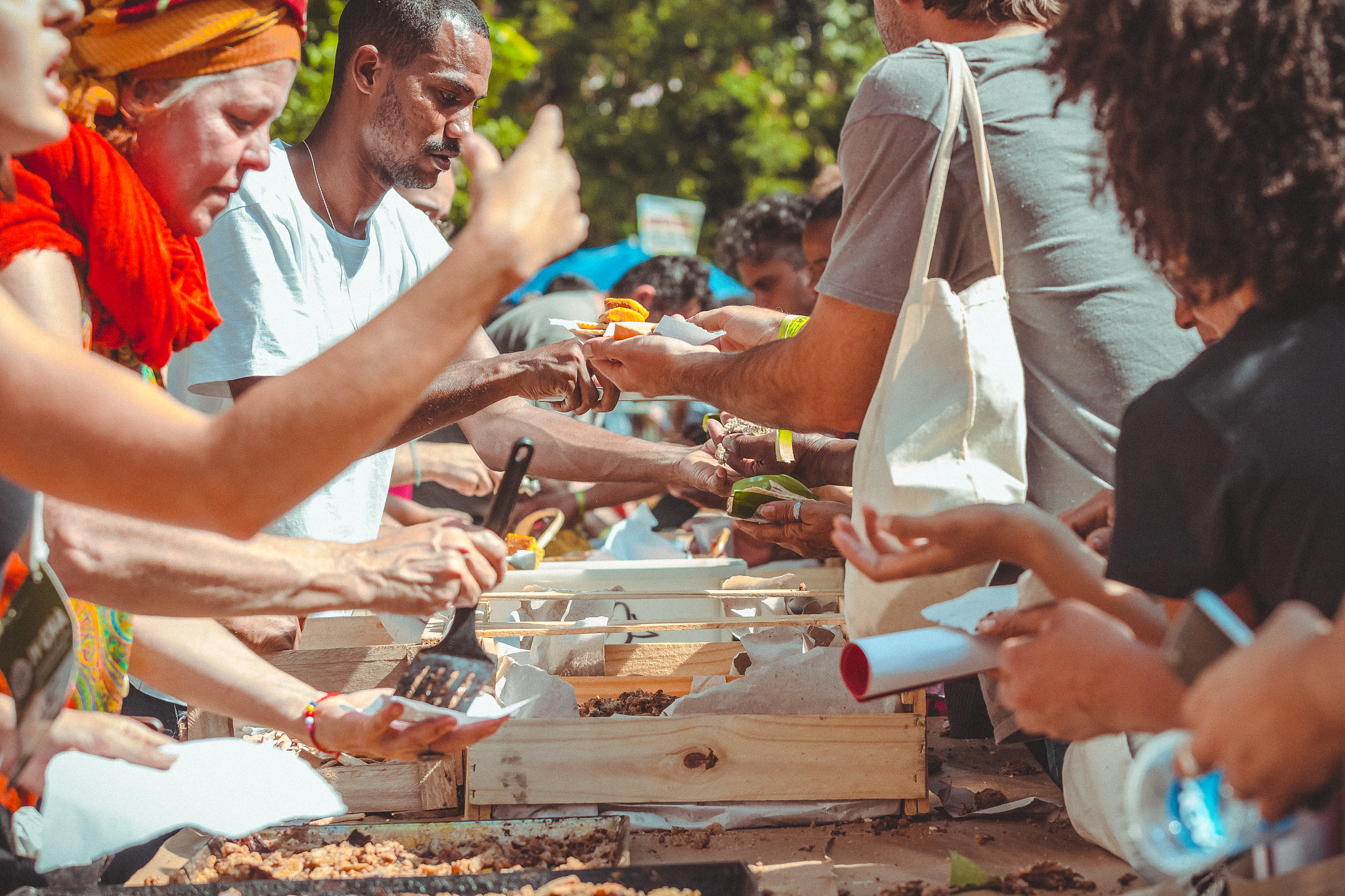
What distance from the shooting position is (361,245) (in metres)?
2.96

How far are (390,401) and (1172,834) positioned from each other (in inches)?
31.4

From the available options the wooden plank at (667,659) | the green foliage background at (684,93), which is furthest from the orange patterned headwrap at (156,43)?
the green foliage background at (684,93)

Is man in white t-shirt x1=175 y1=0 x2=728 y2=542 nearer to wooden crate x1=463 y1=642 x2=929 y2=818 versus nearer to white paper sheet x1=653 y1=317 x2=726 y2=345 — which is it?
white paper sheet x1=653 y1=317 x2=726 y2=345

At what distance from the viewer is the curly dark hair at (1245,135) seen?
3.63 feet

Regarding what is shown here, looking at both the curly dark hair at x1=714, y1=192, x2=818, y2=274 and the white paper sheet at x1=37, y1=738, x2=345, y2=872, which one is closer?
the white paper sheet at x1=37, y1=738, x2=345, y2=872

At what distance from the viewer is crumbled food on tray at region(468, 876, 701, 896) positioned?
55.1 inches

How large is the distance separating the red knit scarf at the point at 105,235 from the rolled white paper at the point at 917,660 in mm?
1042

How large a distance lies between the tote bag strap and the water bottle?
2.97 ft

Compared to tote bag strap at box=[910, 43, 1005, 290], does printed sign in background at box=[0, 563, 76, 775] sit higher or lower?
lower

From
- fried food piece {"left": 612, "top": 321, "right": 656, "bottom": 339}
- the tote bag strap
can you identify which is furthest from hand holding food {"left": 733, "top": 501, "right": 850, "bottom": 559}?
the tote bag strap

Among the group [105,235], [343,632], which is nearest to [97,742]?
[105,235]

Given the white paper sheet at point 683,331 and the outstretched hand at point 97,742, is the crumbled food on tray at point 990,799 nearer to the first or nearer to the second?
the white paper sheet at point 683,331

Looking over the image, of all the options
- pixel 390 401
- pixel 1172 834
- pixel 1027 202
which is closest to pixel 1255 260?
pixel 1172 834

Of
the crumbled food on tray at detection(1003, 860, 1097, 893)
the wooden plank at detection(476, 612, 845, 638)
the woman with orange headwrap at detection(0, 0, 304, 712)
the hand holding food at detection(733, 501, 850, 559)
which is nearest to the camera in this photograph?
the woman with orange headwrap at detection(0, 0, 304, 712)
